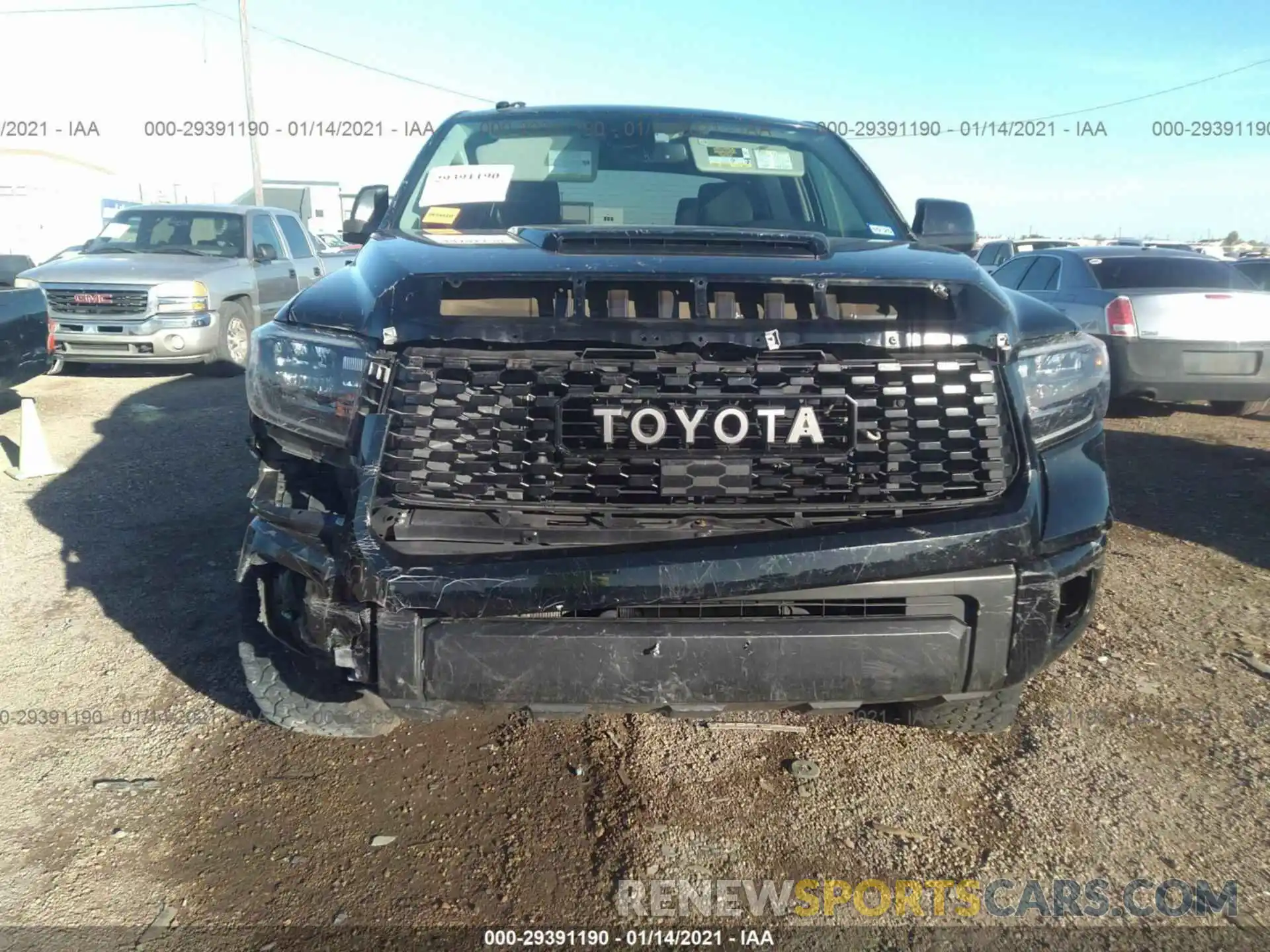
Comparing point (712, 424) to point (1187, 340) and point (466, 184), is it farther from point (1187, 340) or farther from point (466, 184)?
point (1187, 340)

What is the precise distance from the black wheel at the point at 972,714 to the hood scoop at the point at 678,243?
131 centimetres

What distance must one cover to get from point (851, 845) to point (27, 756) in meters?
2.49

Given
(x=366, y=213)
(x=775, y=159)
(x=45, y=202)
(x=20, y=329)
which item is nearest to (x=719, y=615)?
(x=775, y=159)

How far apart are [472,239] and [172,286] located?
8119 mm

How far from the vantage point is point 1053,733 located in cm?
305

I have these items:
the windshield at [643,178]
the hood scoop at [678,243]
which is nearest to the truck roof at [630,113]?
the windshield at [643,178]

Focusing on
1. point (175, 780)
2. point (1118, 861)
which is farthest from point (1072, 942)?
point (175, 780)

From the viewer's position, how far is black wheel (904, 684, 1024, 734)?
8.68 ft

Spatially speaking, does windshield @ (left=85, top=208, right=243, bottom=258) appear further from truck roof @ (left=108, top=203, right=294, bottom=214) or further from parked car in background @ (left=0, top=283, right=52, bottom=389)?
parked car in background @ (left=0, top=283, right=52, bottom=389)

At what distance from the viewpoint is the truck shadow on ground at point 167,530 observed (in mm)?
3668

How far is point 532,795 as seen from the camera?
2.72m

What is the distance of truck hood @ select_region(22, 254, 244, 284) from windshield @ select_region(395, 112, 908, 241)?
7102 mm

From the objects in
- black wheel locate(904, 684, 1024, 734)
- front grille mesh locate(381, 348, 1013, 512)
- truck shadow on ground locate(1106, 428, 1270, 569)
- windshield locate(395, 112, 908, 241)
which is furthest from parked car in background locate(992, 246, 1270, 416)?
front grille mesh locate(381, 348, 1013, 512)

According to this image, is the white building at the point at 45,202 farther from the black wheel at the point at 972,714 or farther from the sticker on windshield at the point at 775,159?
the black wheel at the point at 972,714
